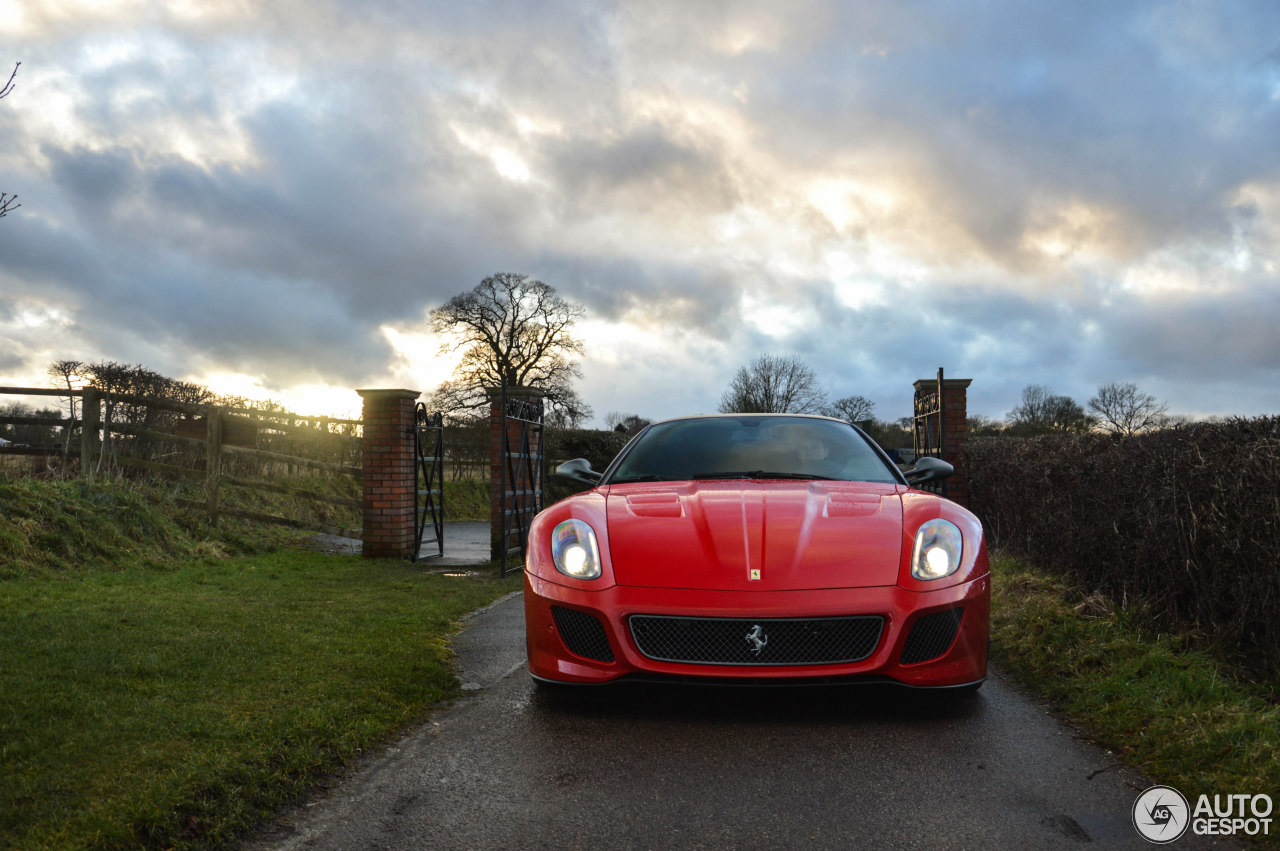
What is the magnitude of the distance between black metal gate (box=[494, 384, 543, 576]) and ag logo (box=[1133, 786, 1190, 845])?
25.7 ft

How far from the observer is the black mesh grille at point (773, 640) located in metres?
3.23

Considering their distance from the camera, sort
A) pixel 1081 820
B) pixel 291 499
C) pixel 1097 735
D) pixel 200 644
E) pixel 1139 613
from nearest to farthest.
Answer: pixel 1081 820
pixel 1097 735
pixel 200 644
pixel 1139 613
pixel 291 499

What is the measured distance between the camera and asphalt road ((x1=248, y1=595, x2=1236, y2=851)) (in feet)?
8.04

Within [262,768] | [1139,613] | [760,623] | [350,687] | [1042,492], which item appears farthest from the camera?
[1042,492]

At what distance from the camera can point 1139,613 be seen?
515 cm

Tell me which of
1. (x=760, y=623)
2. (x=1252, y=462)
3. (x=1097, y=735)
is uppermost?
(x=1252, y=462)

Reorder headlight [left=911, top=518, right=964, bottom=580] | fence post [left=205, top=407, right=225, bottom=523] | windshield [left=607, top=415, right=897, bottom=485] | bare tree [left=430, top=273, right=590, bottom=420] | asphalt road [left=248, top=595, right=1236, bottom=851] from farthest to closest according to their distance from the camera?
bare tree [left=430, top=273, right=590, bottom=420] → fence post [left=205, top=407, right=225, bottom=523] → windshield [left=607, top=415, right=897, bottom=485] → headlight [left=911, top=518, right=964, bottom=580] → asphalt road [left=248, top=595, right=1236, bottom=851]

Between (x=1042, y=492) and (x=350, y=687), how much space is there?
6.14m

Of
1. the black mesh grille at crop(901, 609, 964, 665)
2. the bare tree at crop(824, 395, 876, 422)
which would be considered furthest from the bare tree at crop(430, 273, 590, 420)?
the black mesh grille at crop(901, 609, 964, 665)

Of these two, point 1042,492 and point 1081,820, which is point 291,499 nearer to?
point 1042,492

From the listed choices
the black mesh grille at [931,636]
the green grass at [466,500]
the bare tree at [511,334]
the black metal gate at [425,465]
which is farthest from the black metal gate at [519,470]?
the bare tree at [511,334]

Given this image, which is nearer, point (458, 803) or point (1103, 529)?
point (458, 803)

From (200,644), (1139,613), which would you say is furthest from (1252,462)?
Result: (200,644)

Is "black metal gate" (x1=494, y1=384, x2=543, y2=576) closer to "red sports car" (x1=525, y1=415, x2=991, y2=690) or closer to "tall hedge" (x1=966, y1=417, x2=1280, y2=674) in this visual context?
"tall hedge" (x1=966, y1=417, x2=1280, y2=674)
